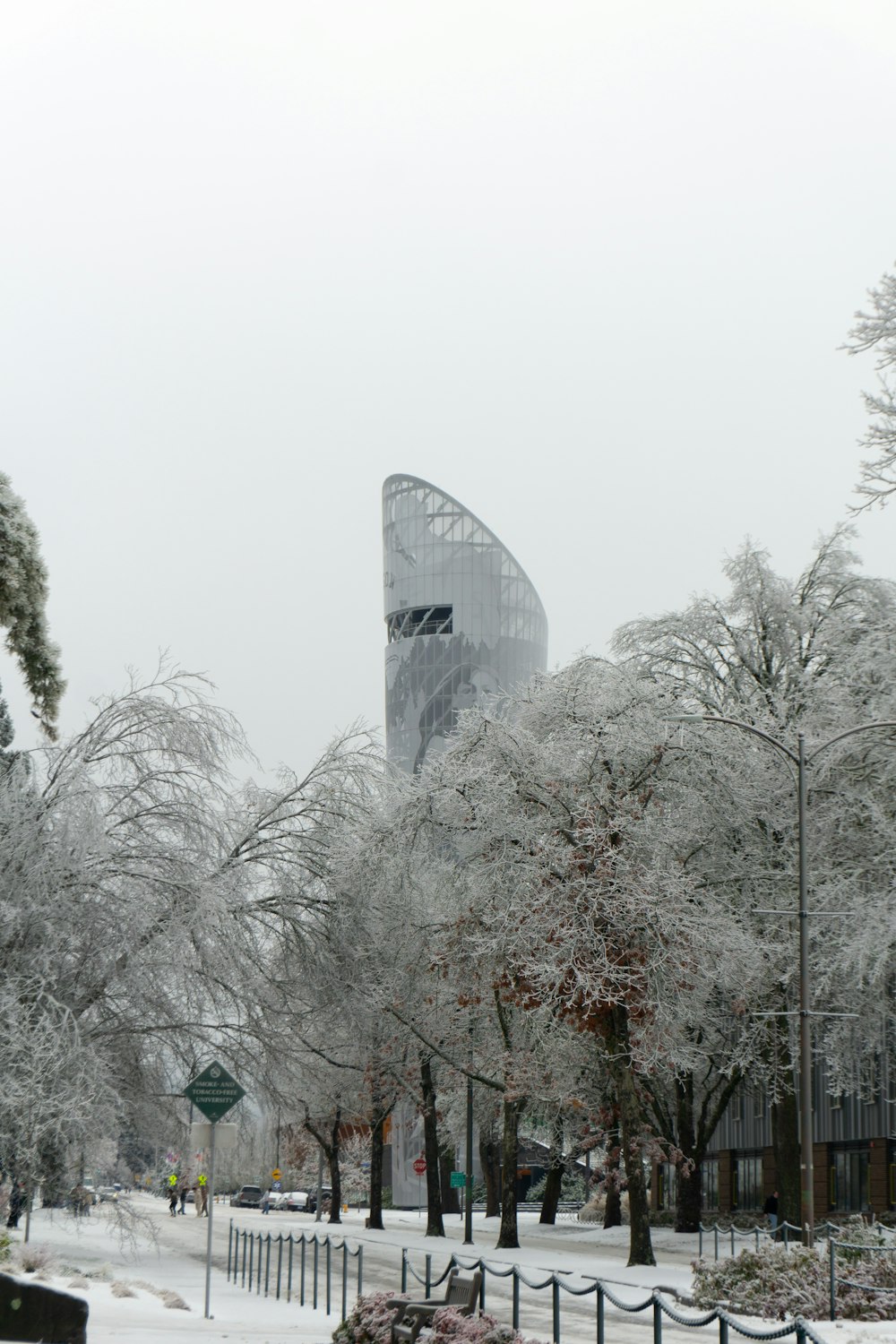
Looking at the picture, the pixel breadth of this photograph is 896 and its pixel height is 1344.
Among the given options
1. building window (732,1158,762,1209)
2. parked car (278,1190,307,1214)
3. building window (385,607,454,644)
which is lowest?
parked car (278,1190,307,1214)

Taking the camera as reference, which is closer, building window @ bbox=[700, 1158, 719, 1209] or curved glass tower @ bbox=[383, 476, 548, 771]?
building window @ bbox=[700, 1158, 719, 1209]

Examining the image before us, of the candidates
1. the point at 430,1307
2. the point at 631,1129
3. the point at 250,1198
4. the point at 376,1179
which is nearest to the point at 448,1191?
the point at 250,1198

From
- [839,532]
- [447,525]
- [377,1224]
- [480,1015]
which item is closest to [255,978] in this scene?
[480,1015]

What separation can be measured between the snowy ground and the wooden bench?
2685 millimetres

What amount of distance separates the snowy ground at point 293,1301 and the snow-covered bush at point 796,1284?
27.6 inches

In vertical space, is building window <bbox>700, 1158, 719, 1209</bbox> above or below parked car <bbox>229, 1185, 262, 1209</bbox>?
above

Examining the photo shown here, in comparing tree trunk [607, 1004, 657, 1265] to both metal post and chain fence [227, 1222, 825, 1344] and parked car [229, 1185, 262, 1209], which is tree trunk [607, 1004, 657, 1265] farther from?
parked car [229, 1185, 262, 1209]

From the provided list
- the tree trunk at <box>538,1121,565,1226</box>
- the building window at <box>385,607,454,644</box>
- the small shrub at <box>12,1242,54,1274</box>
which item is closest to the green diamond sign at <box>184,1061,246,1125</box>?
the small shrub at <box>12,1242,54,1274</box>

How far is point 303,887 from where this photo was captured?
92.1ft

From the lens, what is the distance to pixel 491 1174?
71938mm

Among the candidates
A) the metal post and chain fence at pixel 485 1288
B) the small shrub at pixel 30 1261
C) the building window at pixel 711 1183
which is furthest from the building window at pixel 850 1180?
the small shrub at pixel 30 1261

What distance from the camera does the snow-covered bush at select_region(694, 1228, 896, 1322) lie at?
18641 mm

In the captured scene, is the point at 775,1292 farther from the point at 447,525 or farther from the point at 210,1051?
the point at 447,525

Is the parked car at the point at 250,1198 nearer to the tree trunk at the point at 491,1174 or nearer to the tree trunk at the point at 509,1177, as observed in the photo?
the tree trunk at the point at 491,1174
